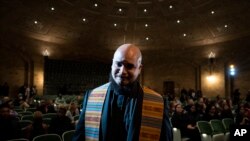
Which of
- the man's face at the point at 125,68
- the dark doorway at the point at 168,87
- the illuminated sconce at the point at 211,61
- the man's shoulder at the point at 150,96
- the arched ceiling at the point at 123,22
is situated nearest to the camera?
the man's face at the point at 125,68

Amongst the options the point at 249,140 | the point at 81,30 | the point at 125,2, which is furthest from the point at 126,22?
the point at 249,140

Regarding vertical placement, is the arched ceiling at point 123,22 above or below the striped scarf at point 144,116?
above

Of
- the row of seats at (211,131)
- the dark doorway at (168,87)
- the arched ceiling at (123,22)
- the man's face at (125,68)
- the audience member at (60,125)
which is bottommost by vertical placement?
the row of seats at (211,131)

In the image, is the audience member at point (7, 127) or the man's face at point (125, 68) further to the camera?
the audience member at point (7, 127)

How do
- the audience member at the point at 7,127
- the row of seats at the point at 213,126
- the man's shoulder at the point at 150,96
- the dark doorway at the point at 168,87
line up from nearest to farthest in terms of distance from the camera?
the man's shoulder at the point at 150,96 → the audience member at the point at 7,127 → the row of seats at the point at 213,126 → the dark doorway at the point at 168,87

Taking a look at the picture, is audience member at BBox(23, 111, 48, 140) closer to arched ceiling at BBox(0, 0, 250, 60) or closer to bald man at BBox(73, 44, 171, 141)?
bald man at BBox(73, 44, 171, 141)

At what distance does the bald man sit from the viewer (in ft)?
4.97

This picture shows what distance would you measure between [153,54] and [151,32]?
2.71 m

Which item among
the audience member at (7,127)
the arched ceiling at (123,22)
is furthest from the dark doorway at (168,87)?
the audience member at (7,127)

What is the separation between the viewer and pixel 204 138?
593cm

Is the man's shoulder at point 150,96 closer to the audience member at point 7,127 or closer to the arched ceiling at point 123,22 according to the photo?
the audience member at point 7,127

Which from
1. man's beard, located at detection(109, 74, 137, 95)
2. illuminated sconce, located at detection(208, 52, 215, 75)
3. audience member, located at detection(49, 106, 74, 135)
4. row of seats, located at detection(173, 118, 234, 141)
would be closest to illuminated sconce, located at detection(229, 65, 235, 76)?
illuminated sconce, located at detection(208, 52, 215, 75)

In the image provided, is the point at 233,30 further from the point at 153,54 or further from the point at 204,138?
the point at 204,138

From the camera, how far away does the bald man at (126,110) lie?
59.6 inches
